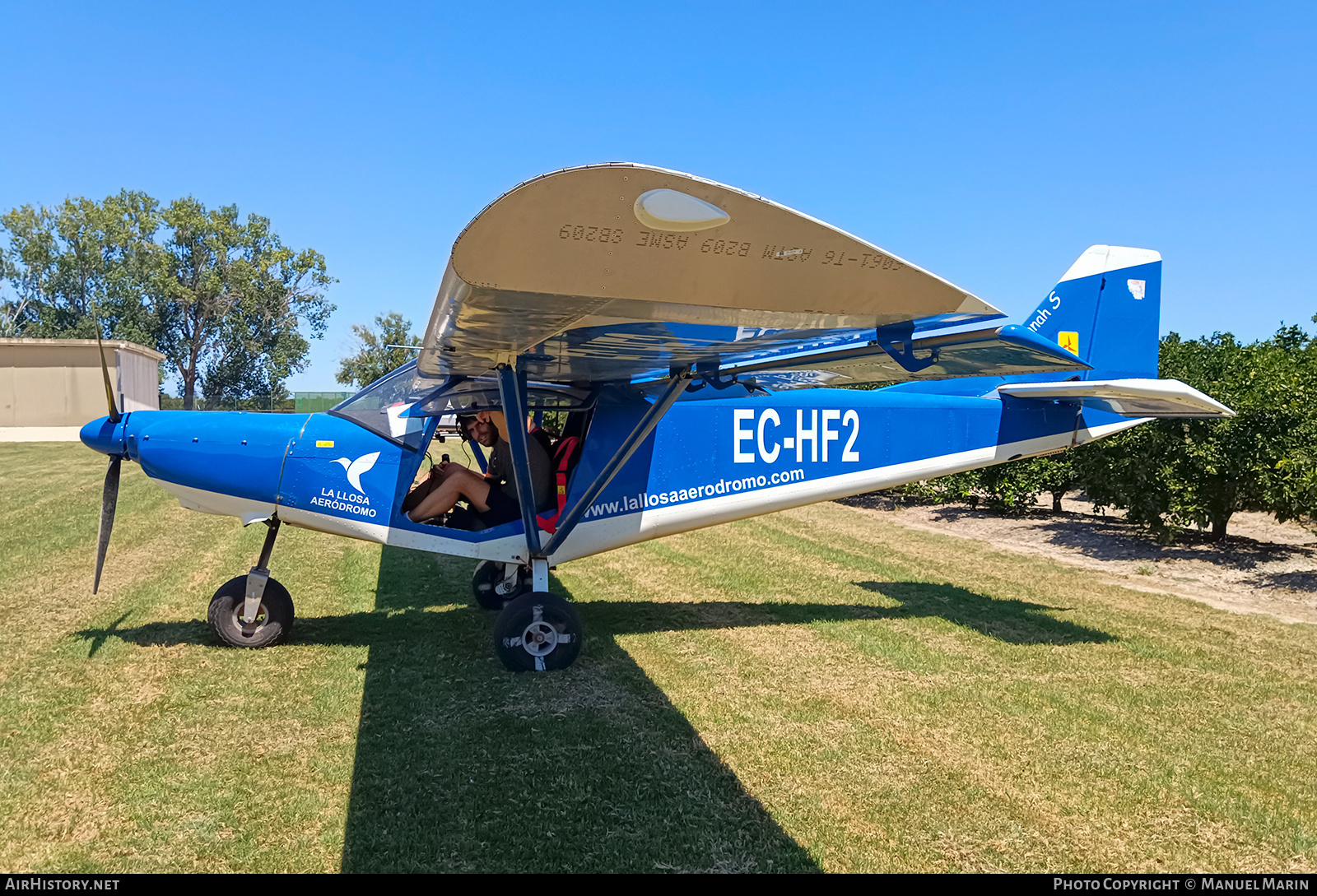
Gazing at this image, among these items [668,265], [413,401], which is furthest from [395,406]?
[668,265]

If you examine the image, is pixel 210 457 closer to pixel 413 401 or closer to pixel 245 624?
pixel 245 624

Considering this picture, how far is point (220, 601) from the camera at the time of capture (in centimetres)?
598

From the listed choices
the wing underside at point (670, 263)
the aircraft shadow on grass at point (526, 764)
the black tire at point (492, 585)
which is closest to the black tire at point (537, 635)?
the aircraft shadow on grass at point (526, 764)

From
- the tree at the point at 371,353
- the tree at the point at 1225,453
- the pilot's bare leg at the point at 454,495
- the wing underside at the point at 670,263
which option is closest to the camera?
the wing underside at the point at 670,263

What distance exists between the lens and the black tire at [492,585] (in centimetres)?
738

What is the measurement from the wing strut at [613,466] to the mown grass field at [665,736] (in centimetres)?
94

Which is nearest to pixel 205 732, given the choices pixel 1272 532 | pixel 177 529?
pixel 177 529

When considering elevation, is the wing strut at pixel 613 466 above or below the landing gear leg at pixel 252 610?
above

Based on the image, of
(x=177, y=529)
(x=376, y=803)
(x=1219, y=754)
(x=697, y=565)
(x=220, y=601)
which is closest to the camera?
(x=376, y=803)

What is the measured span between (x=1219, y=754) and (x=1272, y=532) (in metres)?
9.63

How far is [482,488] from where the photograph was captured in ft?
20.2

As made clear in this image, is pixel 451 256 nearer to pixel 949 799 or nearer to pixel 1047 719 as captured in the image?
pixel 949 799

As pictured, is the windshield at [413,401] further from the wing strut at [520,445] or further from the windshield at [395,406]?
the wing strut at [520,445]

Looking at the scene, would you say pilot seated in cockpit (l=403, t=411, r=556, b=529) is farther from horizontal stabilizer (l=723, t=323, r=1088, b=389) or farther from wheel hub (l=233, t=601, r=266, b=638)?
horizontal stabilizer (l=723, t=323, r=1088, b=389)
